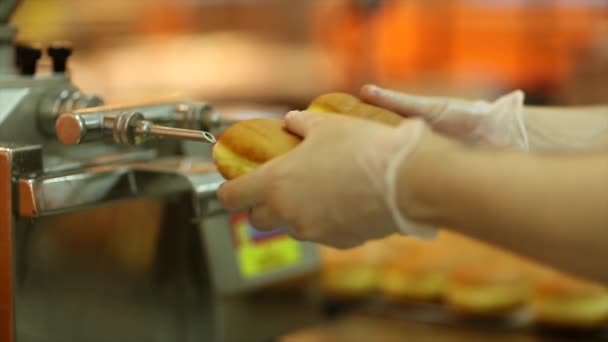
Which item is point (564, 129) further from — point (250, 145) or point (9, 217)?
point (9, 217)

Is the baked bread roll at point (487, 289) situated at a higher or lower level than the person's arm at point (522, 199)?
lower

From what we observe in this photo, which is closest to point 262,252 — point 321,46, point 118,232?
point 118,232

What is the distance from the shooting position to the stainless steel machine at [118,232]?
96 centimetres

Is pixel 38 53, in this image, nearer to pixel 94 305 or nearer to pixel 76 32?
pixel 94 305

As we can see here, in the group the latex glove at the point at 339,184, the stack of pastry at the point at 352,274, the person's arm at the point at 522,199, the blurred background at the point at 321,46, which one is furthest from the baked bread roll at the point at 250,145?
the blurred background at the point at 321,46

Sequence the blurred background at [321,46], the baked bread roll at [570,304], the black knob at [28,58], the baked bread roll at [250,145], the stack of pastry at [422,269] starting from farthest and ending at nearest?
the blurred background at [321,46] → the stack of pastry at [422,269] → the baked bread roll at [570,304] → the black knob at [28,58] → the baked bread roll at [250,145]

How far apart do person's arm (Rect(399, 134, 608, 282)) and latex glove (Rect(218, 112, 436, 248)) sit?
3cm

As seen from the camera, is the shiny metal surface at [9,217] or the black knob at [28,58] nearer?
the shiny metal surface at [9,217]

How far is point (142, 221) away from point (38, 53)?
285 millimetres

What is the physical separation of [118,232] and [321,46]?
9.36 feet

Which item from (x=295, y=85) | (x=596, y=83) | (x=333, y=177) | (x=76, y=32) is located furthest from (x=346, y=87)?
(x=333, y=177)

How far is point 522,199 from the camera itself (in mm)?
728

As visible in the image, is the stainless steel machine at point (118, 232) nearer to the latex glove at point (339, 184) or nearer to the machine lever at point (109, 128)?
the machine lever at point (109, 128)

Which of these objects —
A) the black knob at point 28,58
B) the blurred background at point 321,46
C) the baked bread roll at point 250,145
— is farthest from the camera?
the blurred background at point 321,46
